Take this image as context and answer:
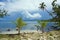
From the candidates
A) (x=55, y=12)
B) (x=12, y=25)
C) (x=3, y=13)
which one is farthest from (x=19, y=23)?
(x=55, y=12)

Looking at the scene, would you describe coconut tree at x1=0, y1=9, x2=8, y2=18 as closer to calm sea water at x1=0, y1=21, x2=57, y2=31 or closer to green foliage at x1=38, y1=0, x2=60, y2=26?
calm sea water at x1=0, y1=21, x2=57, y2=31

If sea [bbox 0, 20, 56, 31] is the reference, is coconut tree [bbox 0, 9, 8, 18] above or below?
above

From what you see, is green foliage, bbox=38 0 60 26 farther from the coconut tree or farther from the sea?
the coconut tree

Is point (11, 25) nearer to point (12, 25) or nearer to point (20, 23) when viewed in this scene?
point (12, 25)

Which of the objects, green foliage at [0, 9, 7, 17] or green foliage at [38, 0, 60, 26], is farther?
green foliage at [38, 0, 60, 26]

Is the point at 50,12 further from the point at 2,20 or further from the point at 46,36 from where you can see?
the point at 2,20

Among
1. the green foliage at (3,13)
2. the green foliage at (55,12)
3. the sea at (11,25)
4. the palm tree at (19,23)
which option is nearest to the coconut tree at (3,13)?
the green foliage at (3,13)

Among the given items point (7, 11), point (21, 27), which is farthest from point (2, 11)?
point (21, 27)

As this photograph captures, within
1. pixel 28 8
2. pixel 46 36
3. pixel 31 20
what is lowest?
pixel 46 36

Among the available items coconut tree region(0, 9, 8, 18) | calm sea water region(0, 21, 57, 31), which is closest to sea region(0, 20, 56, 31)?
calm sea water region(0, 21, 57, 31)

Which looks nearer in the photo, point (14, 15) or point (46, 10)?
point (14, 15)

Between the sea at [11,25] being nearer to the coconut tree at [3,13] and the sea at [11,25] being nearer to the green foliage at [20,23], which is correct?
the green foliage at [20,23]

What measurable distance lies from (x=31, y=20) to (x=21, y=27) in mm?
289

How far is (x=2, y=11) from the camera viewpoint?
441 cm
